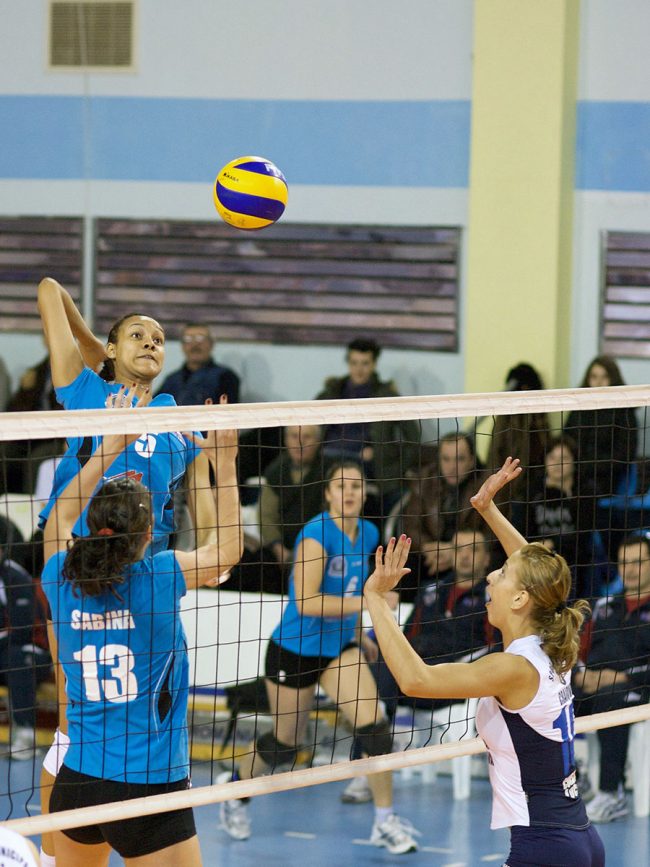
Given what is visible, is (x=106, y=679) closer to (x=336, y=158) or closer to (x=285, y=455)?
(x=285, y=455)

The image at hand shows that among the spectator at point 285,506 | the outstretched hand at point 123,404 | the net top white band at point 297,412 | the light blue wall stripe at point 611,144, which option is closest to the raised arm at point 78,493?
the outstretched hand at point 123,404

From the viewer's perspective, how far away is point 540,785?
3883mm

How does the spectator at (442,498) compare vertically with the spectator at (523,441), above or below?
below

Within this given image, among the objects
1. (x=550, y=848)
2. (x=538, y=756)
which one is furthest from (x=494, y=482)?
(x=550, y=848)

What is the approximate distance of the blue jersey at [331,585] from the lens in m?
6.84

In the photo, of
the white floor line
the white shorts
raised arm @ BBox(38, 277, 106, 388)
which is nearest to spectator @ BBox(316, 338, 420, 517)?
the white floor line

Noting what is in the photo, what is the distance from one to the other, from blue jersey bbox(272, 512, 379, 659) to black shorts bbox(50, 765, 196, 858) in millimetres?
2532

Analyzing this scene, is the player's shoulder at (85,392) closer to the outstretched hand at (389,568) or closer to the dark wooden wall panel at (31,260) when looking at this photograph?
the outstretched hand at (389,568)

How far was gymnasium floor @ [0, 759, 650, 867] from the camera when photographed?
21.6 ft

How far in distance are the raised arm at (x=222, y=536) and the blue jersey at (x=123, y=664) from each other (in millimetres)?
70

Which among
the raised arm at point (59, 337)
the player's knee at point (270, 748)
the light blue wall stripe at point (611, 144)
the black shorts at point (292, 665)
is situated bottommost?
the player's knee at point (270, 748)

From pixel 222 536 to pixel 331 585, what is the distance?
304 cm

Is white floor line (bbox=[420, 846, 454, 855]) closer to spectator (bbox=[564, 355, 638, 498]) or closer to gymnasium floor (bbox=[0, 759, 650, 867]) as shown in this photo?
gymnasium floor (bbox=[0, 759, 650, 867])

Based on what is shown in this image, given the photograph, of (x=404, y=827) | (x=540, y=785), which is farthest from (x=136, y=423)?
(x=404, y=827)
